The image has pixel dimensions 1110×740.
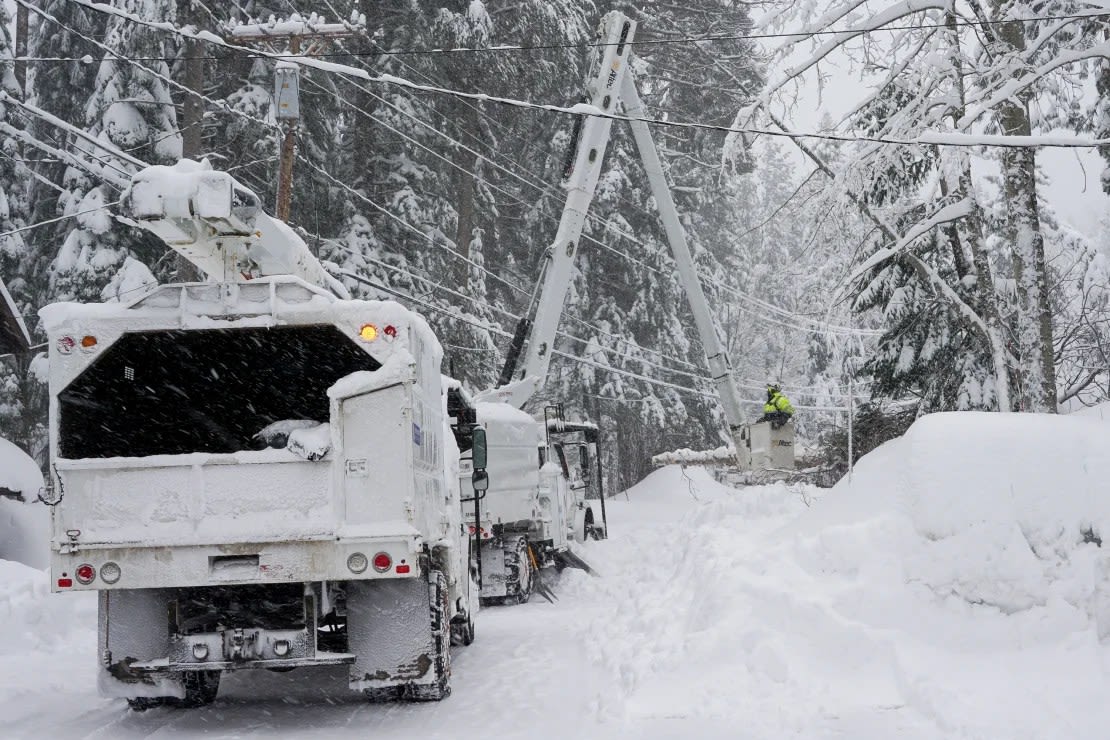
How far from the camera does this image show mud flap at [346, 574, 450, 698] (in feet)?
28.3

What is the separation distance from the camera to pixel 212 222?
9055 mm

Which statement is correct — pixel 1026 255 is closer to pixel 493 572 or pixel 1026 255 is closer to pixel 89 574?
pixel 493 572

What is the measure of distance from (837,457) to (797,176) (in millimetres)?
→ 65151

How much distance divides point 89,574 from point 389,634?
219 centimetres

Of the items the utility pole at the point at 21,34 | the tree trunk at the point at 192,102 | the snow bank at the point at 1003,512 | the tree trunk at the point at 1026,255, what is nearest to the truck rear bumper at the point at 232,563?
the snow bank at the point at 1003,512

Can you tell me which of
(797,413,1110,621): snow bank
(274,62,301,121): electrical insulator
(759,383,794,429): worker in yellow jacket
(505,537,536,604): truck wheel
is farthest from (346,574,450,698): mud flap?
(759,383,794,429): worker in yellow jacket

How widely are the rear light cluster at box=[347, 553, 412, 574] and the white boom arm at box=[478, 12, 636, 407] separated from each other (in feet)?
40.1

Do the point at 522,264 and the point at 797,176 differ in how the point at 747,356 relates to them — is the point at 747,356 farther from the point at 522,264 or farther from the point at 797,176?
the point at 522,264

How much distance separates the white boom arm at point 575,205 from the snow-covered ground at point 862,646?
1040 cm

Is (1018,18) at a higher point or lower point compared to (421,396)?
higher

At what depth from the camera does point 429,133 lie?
33.8 m

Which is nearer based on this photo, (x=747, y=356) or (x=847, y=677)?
(x=847, y=677)

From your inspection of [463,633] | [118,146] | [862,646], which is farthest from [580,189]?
[862,646]

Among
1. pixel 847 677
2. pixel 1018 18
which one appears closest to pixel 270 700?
pixel 847 677
